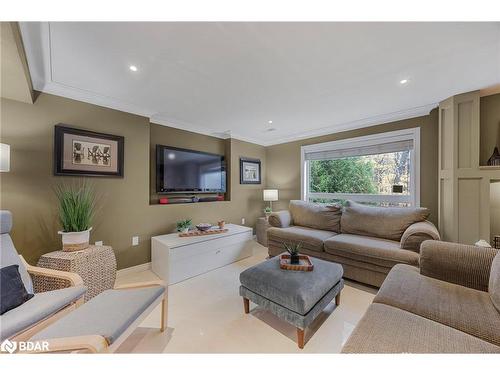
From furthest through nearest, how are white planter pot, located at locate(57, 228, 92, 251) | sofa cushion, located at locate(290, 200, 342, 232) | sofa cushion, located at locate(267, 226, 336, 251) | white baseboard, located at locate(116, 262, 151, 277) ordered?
sofa cushion, located at locate(290, 200, 342, 232) → sofa cushion, located at locate(267, 226, 336, 251) → white baseboard, located at locate(116, 262, 151, 277) → white planter pot, located at locate(57, 228, 92, 251)

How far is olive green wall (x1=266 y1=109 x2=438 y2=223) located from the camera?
257cm

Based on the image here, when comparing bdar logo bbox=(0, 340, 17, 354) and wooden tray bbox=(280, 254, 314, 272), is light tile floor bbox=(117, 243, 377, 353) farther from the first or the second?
bdar logo bbox=(0, 340, 17, 354)

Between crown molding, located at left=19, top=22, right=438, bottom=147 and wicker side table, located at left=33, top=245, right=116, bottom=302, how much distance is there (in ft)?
5.50

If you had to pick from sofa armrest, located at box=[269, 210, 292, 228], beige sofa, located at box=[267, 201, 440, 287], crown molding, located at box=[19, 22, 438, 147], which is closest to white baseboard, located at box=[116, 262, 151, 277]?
beige sofa, located at box=[267, 201, 440, 287]

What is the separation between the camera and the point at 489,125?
211cm

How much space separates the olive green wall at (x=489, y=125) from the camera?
2070 millimetres

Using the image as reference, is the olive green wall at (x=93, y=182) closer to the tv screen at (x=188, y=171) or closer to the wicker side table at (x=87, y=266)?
the tv screen at (x=188, y=171)

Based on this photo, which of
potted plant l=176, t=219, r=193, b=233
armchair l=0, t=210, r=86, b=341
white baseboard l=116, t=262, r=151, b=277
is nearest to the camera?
armchair l=0, t=210, r=86, b=341

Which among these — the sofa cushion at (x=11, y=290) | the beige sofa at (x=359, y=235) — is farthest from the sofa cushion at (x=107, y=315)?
the beige sofa at (x=359, y=235)

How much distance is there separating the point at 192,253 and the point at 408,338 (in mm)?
2171

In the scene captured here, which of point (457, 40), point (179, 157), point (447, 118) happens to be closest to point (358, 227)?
point (447, 118)

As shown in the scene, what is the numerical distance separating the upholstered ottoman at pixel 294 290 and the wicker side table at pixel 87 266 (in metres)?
1.40

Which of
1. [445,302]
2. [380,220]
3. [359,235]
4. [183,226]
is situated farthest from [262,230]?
[445,302]
